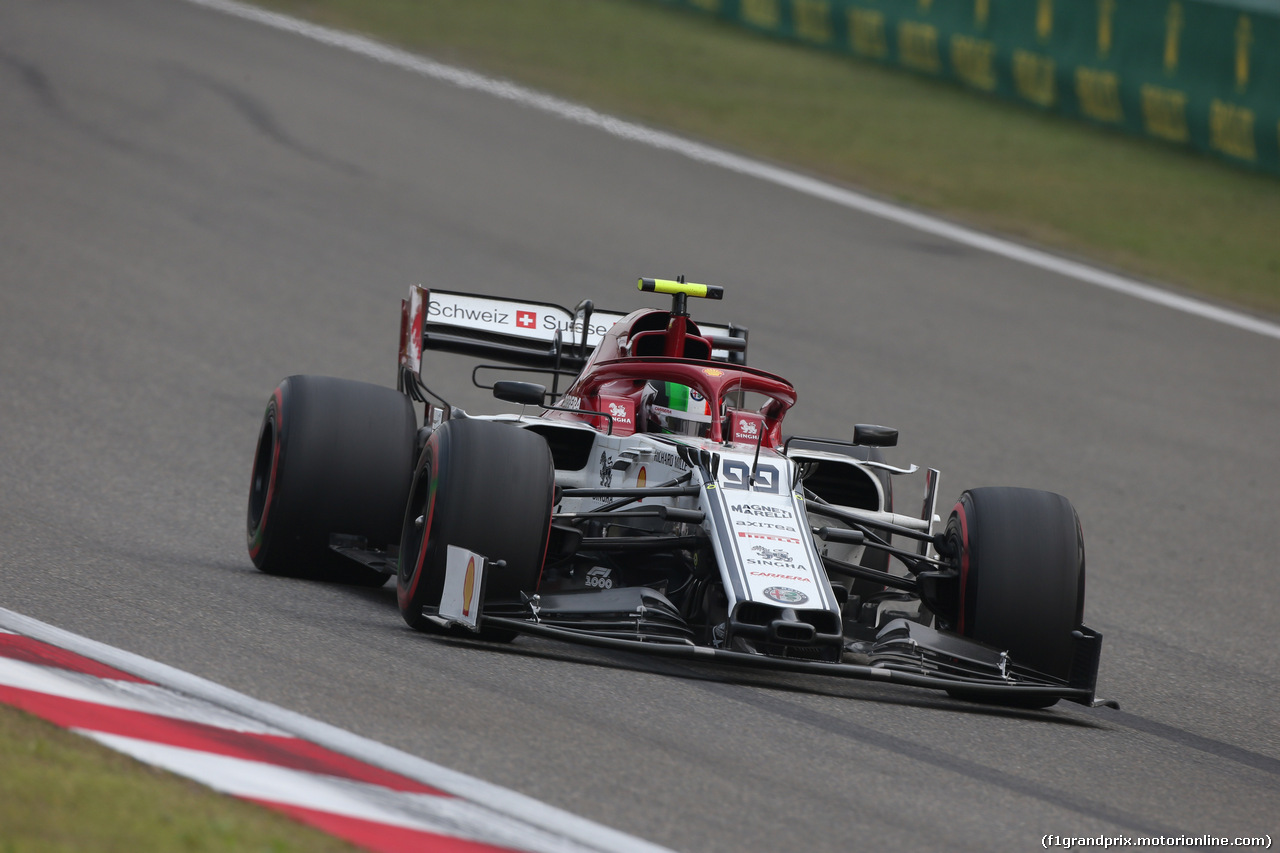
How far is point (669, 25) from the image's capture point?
2525 cm

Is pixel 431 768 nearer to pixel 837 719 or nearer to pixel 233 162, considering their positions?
pixel 837 719

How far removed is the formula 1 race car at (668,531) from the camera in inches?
250

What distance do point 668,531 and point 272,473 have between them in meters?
1.89

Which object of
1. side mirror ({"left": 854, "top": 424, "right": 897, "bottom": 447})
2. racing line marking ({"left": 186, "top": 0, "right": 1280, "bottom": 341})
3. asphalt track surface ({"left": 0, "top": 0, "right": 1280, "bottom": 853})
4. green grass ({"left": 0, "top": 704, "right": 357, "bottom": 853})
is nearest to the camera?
green grass ({"left": 0, "top": 704, "right": 357, "bottom": 853})

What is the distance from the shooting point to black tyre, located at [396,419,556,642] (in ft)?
20.8

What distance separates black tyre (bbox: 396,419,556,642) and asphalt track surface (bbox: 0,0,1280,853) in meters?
0.26

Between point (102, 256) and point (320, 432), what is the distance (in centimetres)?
794

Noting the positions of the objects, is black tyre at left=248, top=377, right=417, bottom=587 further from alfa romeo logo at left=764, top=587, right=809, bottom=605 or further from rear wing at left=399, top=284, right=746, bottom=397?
alfa romeo logo at left=764, top=587, right=809, bottom=605

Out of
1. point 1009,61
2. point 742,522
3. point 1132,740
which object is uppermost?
point 1009,61

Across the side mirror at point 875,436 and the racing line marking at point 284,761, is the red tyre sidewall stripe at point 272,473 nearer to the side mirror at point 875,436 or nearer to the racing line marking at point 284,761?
the racing line marking at point 284,761

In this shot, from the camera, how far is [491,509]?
636cm

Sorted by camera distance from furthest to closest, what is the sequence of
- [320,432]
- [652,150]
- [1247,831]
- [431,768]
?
[652,150]
[320,432]
[1247,831]
[431,768]

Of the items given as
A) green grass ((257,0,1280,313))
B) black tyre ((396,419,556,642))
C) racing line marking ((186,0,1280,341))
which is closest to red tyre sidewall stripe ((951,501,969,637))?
black tyre ((396,419,556,642))


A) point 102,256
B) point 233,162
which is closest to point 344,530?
point 102,256
